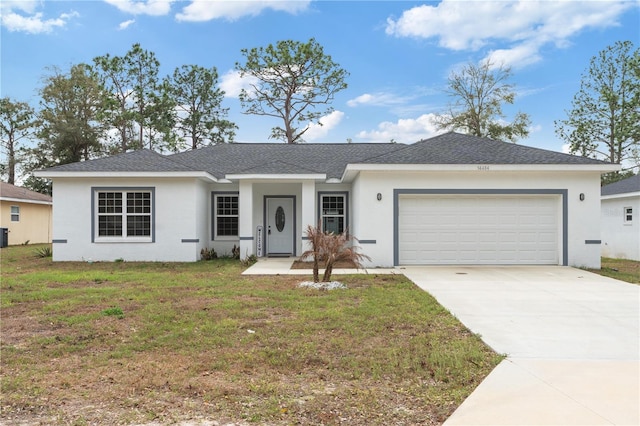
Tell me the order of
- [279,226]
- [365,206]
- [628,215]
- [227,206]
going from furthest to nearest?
[628,215], [279,226], [227,206], [365,206]

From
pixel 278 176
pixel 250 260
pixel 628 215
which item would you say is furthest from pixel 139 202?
pixel 628 215

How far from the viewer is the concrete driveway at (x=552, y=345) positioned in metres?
3.53

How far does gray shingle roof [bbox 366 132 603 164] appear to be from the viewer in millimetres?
12836

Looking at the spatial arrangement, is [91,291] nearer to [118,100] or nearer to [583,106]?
[118,100]

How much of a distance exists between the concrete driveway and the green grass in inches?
11.0

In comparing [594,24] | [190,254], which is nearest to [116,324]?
[190,254]

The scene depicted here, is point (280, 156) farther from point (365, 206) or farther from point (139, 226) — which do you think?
point (365, 206)

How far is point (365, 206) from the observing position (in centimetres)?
1302

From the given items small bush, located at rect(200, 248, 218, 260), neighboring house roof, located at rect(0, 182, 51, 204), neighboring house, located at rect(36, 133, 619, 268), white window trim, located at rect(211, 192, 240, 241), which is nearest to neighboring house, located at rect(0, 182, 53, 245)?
neighboring house roof, located at rect(0, 182, 51, 204)

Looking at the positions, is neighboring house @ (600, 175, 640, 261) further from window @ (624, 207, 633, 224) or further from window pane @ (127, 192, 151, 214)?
window pane @ (127, 192, 151, 214)

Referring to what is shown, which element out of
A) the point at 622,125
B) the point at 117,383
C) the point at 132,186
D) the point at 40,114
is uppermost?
the point at 40,114

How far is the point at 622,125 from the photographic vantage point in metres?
28.7

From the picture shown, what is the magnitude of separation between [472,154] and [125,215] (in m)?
11.4

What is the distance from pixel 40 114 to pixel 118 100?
8.16 metres
